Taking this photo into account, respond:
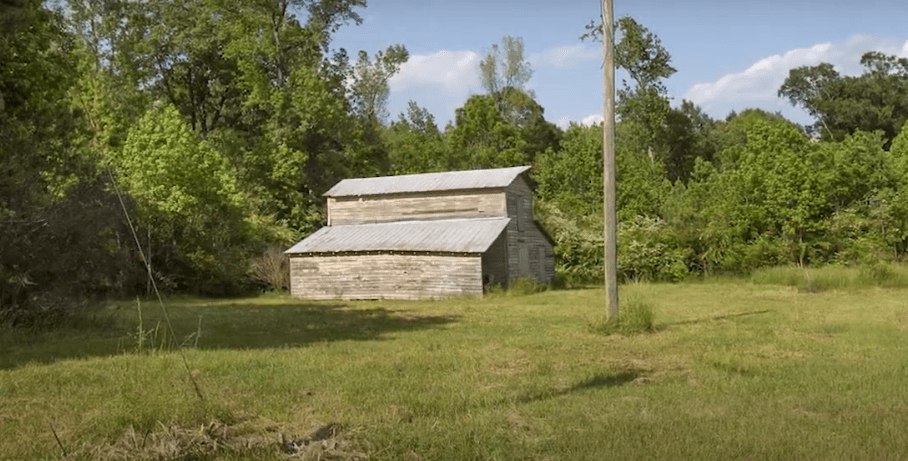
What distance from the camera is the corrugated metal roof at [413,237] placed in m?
33.0

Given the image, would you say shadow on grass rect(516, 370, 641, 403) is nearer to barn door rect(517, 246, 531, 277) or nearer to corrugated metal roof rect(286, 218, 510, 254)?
corrugated metal roof rect(286, 218, 510, 254)

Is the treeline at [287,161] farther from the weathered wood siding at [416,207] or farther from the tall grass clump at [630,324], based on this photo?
the tall grass clump at [630,324]

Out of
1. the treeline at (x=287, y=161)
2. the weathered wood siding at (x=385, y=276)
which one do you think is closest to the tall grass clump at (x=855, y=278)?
the treeline at (x=287, y=161)

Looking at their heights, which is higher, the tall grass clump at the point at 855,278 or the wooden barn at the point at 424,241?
the wooden barn at the point at 424,241

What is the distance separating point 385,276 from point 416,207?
5.68m

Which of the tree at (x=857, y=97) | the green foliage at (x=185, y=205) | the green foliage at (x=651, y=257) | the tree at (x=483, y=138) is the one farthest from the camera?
the tree at (x=857, y=97)

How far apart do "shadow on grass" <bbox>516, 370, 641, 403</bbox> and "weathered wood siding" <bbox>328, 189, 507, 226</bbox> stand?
25.0 meters

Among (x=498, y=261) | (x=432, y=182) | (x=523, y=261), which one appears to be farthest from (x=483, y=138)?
(x=498, y=261)

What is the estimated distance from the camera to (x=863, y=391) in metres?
9.77

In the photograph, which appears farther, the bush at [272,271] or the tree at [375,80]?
the tree at [375,80]

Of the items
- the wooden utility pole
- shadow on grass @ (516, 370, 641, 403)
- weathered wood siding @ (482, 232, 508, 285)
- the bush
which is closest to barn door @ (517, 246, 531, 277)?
weathered wood siding @ (482, 232, 508, 285)

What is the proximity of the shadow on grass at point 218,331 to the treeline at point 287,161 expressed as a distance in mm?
1929

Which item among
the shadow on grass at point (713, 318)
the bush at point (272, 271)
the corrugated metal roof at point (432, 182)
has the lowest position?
the shadow on grass at point (713, 318)

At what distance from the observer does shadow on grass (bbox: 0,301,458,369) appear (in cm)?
1445
